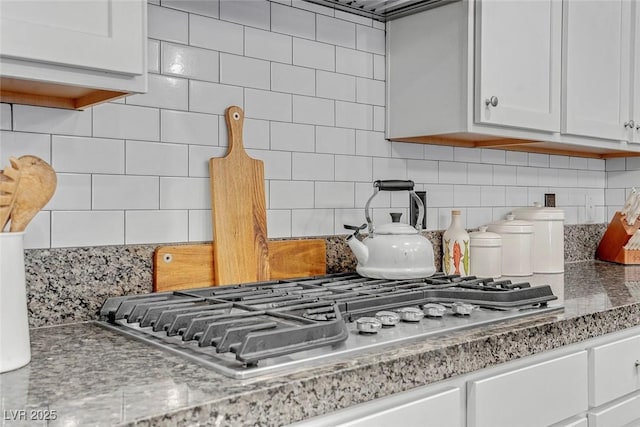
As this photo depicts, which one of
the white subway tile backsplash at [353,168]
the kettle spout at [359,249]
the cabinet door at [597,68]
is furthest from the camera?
the cabinet door at [597,68]

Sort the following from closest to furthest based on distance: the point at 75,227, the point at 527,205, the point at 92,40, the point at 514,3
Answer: the point at 92,40 → the point at 75,227 → the point at 514,3 → the point at 527,205

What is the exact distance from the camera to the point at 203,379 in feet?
2.98

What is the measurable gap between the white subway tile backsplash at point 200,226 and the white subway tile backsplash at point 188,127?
0.59 feet

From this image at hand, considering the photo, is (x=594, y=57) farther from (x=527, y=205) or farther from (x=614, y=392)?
(x=614, y=392)

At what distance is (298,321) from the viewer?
1.16 m

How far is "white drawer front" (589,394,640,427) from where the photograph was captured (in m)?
1.47

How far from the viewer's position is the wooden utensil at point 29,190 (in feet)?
3.37

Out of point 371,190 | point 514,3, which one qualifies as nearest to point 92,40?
point 371,190

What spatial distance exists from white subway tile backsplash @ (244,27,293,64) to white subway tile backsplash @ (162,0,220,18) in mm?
102

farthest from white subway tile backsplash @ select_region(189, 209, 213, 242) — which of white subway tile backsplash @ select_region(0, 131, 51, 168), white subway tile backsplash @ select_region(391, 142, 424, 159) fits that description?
white subway tile backsplash @ select_region(391, 142, 424, 159)

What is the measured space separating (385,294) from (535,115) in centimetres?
96

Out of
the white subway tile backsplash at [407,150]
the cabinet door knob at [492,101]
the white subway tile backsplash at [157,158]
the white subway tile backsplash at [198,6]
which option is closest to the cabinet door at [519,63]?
the cabinet door knob at [492,101]

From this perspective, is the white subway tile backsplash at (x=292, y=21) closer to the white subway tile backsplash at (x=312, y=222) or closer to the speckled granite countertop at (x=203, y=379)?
the white subway tile backsplash at (x=312, y=222)

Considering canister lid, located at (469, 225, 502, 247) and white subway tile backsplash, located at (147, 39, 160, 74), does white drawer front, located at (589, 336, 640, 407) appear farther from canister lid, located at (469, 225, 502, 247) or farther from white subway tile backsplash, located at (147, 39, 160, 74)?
white subway tile backsplash, located at (147, 39, 160, 74)
